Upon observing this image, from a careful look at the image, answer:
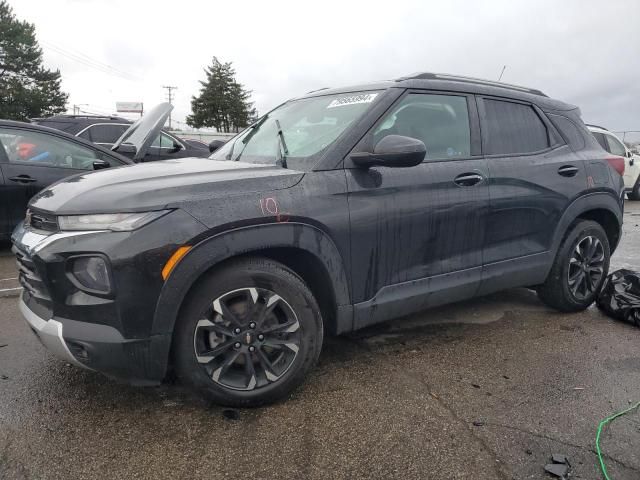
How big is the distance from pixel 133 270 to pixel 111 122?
10.1m

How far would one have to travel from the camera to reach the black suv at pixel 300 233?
2.12 meters

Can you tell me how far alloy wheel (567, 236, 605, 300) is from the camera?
392 centimetres

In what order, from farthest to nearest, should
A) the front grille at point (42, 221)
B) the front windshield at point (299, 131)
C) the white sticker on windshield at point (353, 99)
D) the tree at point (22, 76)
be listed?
1. the tree at point (22, 76)
2. the white sticker on windshield at point (353, 99)
3. the front windshield at point (299, 131)
4. the front grille at point (42, 221)

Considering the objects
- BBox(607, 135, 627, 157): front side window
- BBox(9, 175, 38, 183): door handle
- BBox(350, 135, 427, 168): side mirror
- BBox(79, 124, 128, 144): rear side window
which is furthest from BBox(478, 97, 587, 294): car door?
BBox(607, 135, 627, 157): front side window

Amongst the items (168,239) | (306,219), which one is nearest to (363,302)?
(306,219)

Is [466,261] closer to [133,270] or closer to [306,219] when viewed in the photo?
[306,219]

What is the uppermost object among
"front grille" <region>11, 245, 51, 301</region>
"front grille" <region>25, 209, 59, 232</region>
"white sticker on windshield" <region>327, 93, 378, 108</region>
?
"white sticker on windshield" <region>327, 93, 378, 108</region>

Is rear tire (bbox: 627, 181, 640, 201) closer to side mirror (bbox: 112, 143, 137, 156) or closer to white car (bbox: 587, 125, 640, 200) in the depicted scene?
white car (bbox: 587, 125, 640, 200)

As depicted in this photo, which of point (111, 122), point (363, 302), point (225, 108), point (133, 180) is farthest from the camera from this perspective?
point (225, 108)

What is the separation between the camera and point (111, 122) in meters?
10.8

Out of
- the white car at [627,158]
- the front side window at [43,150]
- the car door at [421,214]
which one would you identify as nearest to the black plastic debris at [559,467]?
the car door at [421,214]

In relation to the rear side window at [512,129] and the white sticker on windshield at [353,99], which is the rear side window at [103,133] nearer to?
the white sticker on windshield at [353,99]

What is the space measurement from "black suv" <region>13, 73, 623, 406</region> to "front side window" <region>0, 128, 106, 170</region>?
3281 mm

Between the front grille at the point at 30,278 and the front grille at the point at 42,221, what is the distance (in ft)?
0.49
